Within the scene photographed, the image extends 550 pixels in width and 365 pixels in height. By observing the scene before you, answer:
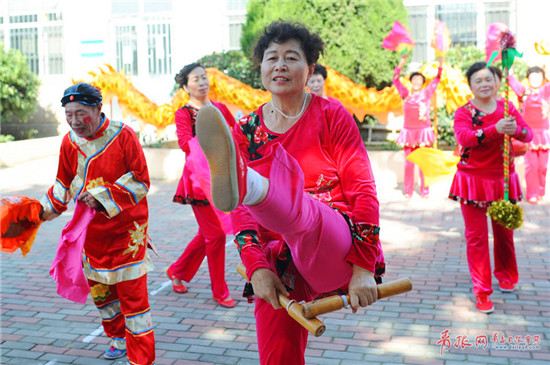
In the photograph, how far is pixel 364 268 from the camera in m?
2.49

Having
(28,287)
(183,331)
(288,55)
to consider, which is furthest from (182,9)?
(288,55)

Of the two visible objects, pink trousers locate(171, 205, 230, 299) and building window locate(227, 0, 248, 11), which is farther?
building window locate(227, 0, 248, 11)

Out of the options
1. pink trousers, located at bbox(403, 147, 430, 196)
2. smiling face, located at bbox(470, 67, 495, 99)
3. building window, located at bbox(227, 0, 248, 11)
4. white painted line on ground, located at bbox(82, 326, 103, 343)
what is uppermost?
building window, located at bbox(227, 0, 248, 11)

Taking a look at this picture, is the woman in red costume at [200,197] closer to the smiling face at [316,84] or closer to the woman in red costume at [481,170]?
the smiling face at [316,84]

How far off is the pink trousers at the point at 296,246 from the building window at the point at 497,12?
14.9 m

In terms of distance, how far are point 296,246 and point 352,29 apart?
10172 mm

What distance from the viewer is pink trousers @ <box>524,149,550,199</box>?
9.35m

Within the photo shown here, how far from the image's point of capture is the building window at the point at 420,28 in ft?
53.4

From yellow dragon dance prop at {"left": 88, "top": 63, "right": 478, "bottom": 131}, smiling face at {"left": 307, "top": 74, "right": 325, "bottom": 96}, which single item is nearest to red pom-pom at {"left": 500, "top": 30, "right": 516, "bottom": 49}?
smiling face at {"left": 307, "top": 74, "right": 325, "bottom": 96}

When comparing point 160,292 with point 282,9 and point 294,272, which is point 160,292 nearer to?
point 294,272

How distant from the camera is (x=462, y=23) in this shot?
16000mm

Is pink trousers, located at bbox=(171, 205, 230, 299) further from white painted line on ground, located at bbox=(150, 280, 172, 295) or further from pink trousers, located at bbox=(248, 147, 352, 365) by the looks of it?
pink trousers, located at bbox=(248, 147, 352, 365)

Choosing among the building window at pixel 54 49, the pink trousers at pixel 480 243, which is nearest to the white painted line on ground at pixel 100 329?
the pink trousers at pixel 480 243

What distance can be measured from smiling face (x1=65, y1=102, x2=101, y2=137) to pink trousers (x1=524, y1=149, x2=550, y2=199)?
7.41m
